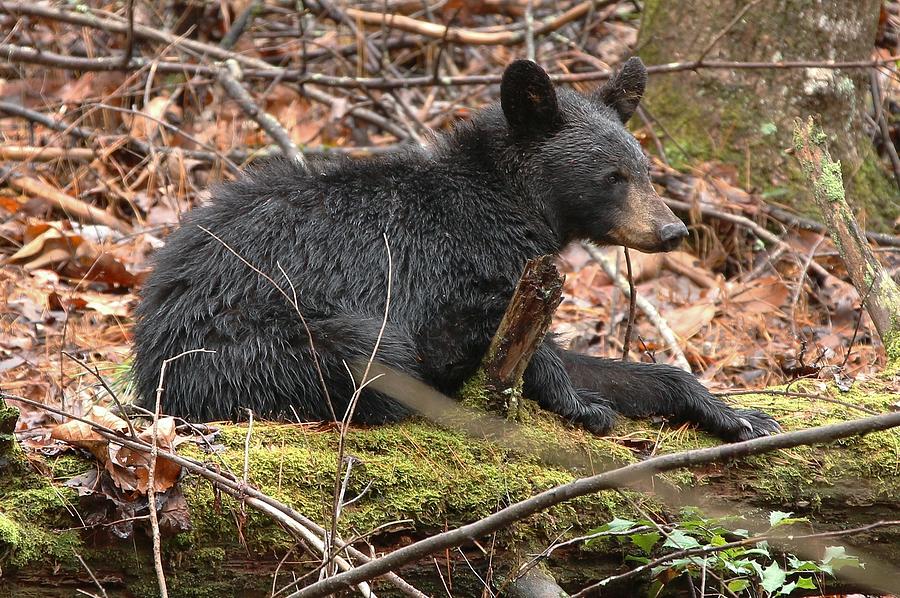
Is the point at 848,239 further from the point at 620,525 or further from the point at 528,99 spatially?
the point at 620,525

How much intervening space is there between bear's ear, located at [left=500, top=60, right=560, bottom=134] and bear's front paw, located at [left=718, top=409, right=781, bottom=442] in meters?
1.67

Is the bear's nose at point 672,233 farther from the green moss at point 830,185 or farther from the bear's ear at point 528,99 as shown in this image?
the green moss at point 830,185

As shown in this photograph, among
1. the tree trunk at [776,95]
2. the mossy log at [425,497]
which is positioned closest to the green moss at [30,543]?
the mossy log at [425,497]

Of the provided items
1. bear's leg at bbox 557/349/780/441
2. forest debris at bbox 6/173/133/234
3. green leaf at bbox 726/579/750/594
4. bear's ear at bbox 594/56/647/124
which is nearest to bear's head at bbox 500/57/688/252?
bear's ear at bbox 594/56/647/124

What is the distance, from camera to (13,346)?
6094 mm

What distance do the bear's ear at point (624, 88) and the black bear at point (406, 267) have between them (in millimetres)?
324

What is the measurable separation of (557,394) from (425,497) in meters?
0.89

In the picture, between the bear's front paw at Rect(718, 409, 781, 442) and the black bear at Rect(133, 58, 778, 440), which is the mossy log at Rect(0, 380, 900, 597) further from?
the black bear at Rect(133, 58, 778, 440)

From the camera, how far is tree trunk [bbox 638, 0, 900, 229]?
7.76 metres

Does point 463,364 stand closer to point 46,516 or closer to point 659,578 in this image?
point 659,578

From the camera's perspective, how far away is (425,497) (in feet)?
11.8

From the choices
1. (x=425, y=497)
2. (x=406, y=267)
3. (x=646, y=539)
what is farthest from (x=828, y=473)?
(x=406, y=267)

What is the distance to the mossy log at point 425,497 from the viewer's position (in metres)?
3.15

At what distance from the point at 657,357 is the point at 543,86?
2.51 meters
